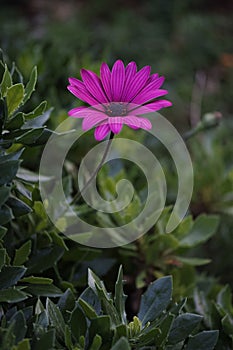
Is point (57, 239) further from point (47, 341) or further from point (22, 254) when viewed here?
point (47, 341)

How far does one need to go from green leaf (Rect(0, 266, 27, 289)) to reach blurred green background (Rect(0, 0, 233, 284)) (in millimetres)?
535

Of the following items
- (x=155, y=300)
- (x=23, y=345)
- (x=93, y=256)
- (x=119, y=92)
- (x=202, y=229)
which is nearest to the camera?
(x=23, y=345)

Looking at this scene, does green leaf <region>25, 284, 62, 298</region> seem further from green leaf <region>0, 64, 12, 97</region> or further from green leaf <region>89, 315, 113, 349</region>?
green leaf <region>0, 64, 12, 97</region>

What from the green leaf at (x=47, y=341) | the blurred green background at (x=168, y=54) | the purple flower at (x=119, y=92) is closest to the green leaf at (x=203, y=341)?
the green leaf at (x=47, y=341)

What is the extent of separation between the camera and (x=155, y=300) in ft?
3.05

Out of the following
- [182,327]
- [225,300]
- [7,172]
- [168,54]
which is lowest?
[225,300]

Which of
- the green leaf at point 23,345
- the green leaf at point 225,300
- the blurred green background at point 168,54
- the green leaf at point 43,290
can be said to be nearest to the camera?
the green leaf at point 23,345

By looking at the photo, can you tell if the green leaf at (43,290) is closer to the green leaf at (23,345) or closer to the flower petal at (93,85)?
the green leaf at (23,345)

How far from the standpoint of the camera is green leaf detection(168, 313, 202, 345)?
89cm

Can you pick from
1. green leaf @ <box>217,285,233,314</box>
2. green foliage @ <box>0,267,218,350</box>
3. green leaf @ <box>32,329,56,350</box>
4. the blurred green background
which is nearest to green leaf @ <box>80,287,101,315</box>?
green foliage @ <box>0,267,218,350</box>

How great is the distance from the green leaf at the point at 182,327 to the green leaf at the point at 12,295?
0.78 ft

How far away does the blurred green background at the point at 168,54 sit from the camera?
5.21 ft

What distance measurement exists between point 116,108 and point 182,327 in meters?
0.36

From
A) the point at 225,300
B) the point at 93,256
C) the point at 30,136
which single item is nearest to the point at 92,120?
the point at 30,136
